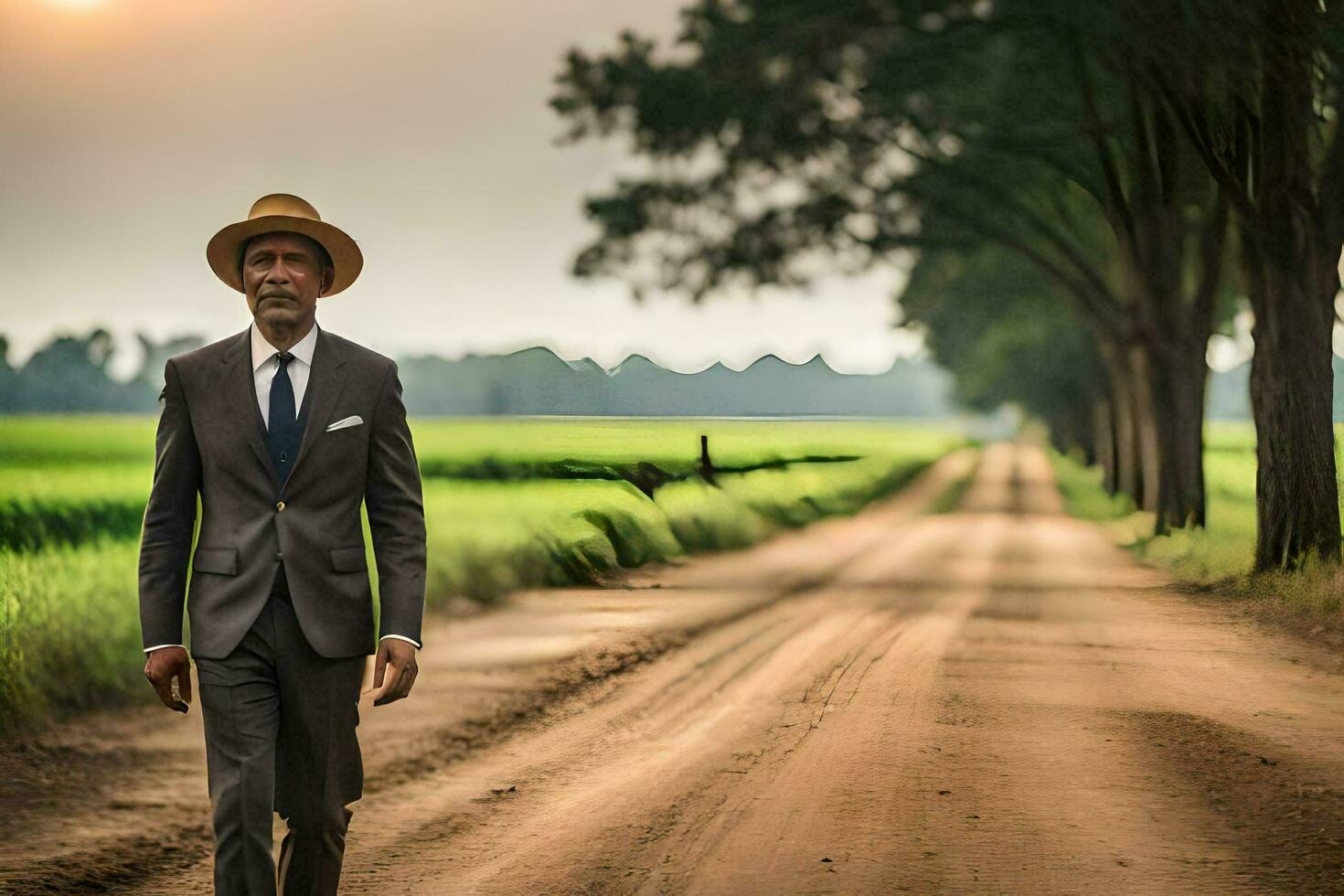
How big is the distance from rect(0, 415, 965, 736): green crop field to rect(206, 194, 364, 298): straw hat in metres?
4.64

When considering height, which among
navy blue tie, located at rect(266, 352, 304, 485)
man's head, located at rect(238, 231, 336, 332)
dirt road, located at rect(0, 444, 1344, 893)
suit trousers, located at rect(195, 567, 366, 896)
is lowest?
dirt road, located at rect(0, 444, 1344, 893)

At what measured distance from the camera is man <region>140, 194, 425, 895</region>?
148 inches

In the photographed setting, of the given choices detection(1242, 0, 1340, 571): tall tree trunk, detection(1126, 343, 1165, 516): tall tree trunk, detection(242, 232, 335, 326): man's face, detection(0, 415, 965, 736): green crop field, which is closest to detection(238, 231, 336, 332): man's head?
detection(242, 232, 335, 326): man's face

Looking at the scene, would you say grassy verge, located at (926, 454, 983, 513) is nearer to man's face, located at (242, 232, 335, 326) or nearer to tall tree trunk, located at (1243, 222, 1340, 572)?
tall tree trunk, located at (1243, 222, 1340, 572)

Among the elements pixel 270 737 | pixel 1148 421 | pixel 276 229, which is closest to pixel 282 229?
pixel 276 229

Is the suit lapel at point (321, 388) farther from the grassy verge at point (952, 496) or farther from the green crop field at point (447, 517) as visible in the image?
the grassy verge at point (952, 496)

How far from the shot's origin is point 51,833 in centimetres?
628

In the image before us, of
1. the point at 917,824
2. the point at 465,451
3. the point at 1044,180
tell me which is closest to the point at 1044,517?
the point at 1044,180

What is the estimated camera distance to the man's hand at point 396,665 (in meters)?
3.79

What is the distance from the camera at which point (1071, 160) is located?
20531mm

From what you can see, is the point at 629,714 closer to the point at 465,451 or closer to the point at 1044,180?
the point at 465,451

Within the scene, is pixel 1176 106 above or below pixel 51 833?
above

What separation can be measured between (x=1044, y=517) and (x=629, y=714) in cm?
1870

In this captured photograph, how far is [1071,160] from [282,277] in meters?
18.5
